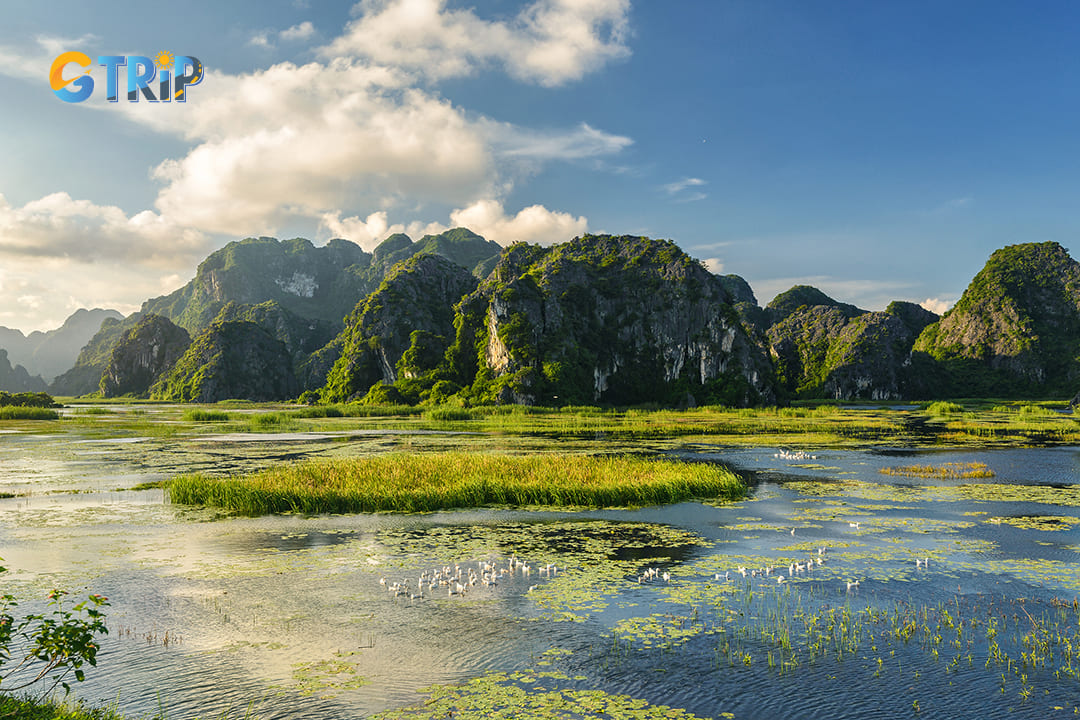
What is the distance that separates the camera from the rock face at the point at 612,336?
488 feet

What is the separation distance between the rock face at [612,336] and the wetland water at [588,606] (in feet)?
379

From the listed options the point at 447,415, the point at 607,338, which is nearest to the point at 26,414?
the point at 447,415

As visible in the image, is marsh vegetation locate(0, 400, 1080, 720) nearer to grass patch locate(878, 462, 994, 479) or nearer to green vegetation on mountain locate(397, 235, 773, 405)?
grass patch locate(878, 462, 994, 479)

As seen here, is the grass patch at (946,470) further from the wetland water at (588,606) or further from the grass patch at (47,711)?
the grass patch at (47,711)

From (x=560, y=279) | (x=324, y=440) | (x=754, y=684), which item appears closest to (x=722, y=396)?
(x=560, y=279)

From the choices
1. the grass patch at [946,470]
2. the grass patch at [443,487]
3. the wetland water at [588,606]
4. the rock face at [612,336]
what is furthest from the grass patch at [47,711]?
the rock face at [612,336]

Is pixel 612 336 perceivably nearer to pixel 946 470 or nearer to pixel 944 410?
pixel 944 410

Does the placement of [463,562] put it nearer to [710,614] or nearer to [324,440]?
[710,614]

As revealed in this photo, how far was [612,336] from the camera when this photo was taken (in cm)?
17575

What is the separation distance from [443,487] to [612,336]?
494 ft

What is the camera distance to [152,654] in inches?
462

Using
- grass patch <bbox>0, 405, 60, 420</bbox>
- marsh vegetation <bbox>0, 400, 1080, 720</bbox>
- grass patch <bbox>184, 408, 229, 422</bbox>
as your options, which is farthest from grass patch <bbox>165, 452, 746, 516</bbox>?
grass patch <bbox>0, 405, 60, 420</bbox>

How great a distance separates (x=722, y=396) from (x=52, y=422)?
131223 millimetres

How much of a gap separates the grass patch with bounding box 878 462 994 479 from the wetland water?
7.05m
